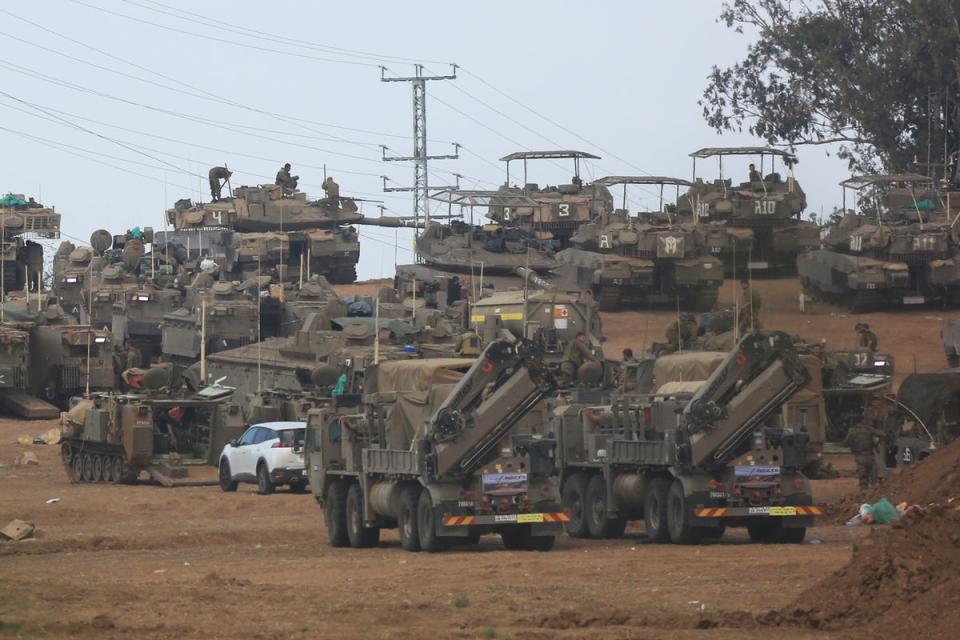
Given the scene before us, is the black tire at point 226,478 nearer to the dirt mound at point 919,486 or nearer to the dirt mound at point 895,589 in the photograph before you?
the dirt mound at point 919,486

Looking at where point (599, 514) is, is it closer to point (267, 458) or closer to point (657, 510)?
point (657, 510)

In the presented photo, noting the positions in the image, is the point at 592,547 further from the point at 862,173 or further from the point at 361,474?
the point at 862,173

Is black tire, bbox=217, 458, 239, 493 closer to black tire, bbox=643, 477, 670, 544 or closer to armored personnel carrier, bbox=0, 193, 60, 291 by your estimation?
black tire, bbox=643, 477, 670, 544

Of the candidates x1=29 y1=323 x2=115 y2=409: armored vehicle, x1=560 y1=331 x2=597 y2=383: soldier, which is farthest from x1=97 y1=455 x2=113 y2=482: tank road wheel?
x1=29 y1=323 x2=115 y2=409: armored vehicle

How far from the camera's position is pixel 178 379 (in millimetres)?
36562

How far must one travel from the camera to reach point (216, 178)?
228ft

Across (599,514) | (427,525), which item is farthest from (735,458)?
(427,525)

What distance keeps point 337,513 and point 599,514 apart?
3189 mm

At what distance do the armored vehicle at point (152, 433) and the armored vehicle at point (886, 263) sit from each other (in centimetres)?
2259

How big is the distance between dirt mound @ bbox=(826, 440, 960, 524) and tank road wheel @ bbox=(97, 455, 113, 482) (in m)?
15.3

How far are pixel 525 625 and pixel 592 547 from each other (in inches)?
294

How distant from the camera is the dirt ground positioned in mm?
14039

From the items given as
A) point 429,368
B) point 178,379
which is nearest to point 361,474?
point 429,368

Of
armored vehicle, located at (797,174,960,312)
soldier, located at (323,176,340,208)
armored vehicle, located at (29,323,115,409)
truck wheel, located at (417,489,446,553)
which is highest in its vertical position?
soldier, located at (323,176,340,208)
